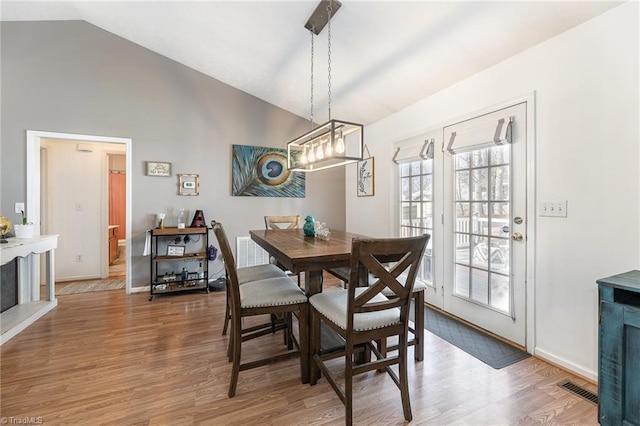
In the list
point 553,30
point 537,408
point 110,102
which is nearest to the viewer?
point 537,408

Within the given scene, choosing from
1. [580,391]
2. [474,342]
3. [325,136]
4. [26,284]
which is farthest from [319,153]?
[26,284]

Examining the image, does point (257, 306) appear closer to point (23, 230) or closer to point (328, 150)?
point (328, 150)

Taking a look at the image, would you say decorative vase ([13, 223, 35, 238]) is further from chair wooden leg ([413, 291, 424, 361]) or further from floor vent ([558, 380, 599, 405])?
floor vent ([558, 380, 599, 405])

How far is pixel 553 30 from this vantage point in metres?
1.90

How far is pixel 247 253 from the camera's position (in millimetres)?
4242

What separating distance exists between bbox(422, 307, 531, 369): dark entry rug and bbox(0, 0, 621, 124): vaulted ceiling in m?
2.33

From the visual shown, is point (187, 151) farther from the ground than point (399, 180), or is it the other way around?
point (187, 151)

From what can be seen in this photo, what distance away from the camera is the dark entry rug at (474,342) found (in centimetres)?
207

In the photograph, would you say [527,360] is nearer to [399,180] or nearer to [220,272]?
[399,180]

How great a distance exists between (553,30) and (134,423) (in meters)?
3.53

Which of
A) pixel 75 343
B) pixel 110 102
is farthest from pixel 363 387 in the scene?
pixel 110 102

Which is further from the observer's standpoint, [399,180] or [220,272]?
[220,272]

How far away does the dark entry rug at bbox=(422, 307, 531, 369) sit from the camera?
6.79ft

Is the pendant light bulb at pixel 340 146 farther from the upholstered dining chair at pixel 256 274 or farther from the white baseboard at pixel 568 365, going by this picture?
the white baseboard at pixel 568 365
